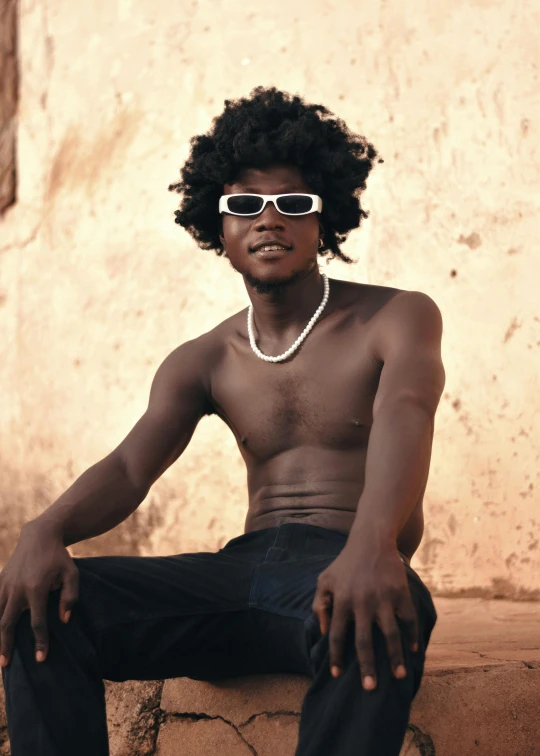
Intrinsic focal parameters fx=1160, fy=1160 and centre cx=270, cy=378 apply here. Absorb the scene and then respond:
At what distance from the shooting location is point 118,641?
2.24 meters

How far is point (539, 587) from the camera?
4484 mm

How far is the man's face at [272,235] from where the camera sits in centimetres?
258

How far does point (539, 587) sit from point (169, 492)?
5.30 feet

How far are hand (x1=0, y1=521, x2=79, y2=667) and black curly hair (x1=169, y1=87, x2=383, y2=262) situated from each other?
0.97 m

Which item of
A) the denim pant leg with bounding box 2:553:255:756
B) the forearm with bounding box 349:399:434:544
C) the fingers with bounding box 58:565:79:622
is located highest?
the forearm with bounding box 349:399:434:544

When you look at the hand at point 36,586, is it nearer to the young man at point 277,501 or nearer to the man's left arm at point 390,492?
the young man at point 277,501

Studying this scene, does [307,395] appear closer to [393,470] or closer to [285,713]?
[393,470]

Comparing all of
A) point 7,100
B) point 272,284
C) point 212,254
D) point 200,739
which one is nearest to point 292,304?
point 272,284

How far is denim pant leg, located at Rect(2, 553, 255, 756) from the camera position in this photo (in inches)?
80.7

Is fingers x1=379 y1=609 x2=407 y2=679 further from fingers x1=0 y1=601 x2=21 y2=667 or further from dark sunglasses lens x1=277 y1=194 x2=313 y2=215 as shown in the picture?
dark sunglasses lens x1=277 y1=194 x2=313 y2=215

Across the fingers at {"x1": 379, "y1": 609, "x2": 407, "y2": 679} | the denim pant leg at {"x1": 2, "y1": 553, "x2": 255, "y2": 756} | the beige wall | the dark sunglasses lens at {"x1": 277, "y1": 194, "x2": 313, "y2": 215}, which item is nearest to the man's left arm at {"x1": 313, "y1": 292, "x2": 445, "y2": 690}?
the fingers at {"x1": 379, "y1": 609, "x2": 407, "y2": 679}

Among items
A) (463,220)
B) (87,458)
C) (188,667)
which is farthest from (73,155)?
(188,667)

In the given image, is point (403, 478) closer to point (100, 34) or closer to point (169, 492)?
point (169, 492)

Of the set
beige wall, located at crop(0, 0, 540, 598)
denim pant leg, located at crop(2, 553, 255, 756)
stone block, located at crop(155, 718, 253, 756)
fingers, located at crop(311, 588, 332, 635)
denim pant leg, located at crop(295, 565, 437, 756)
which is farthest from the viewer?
beige wall, located at crop(0, 0, 540, 598)
